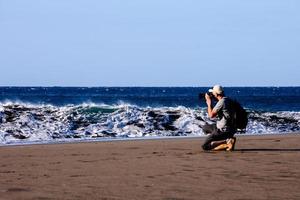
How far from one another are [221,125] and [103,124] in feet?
23.4

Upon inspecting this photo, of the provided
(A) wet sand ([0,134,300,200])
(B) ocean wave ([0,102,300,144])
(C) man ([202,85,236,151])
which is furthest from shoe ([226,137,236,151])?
(B) ocean wave ([0,102,300,144])

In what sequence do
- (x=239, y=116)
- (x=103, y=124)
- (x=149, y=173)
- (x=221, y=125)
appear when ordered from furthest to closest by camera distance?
(x=103, y=124)
(x=221, y=125)
(x=239, y=116)
(x=149, y=173)

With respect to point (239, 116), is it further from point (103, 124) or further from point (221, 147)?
point (103, 124)

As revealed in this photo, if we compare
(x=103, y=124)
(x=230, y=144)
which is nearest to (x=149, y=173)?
(x=230, y=144)

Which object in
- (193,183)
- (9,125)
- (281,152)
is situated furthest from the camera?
(9,125)

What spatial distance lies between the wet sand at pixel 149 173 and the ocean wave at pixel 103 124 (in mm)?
4329

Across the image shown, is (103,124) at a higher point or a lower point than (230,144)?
lower

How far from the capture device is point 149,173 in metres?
6.52

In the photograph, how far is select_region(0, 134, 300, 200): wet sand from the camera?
5215mm

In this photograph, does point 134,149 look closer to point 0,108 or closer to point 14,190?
point 14,190

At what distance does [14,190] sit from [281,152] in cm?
505

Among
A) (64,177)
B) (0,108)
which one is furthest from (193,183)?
(0,108)

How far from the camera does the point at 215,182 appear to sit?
5840mm

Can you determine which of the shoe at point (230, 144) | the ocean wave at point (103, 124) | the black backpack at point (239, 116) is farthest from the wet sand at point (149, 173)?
the ocean wave at point (103, 124)
